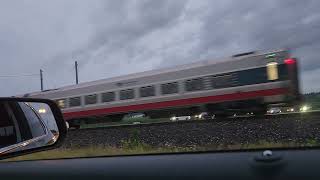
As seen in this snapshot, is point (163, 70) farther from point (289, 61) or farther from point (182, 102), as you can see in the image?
point (289, 61)

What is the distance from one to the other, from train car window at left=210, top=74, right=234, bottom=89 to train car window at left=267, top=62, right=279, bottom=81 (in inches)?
84.4

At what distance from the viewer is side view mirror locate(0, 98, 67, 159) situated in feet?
10.9

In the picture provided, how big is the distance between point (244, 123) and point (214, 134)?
1.19 m

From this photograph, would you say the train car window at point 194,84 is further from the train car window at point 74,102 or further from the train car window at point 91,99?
the train car window at point 74,102

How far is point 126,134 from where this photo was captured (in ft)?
66.7

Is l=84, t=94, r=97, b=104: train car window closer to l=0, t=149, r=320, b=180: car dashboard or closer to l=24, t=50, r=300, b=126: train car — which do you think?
l=24, t=50, r=300, b=126: train car

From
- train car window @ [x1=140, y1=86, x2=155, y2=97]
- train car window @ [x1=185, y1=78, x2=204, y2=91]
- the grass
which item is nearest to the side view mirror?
the grass

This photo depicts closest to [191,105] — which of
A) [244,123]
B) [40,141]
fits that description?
[244,123]

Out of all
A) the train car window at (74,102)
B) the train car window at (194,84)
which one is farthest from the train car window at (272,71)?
the train car window at (74,102)

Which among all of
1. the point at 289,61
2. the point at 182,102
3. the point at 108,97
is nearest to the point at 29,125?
the point at 289,61

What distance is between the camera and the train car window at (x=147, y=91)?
31.0 m

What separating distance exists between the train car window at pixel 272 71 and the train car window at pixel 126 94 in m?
9.69

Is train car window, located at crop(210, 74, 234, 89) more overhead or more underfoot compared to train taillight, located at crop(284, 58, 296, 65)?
more underfoot

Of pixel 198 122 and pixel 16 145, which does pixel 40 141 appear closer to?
pixel 16 145
